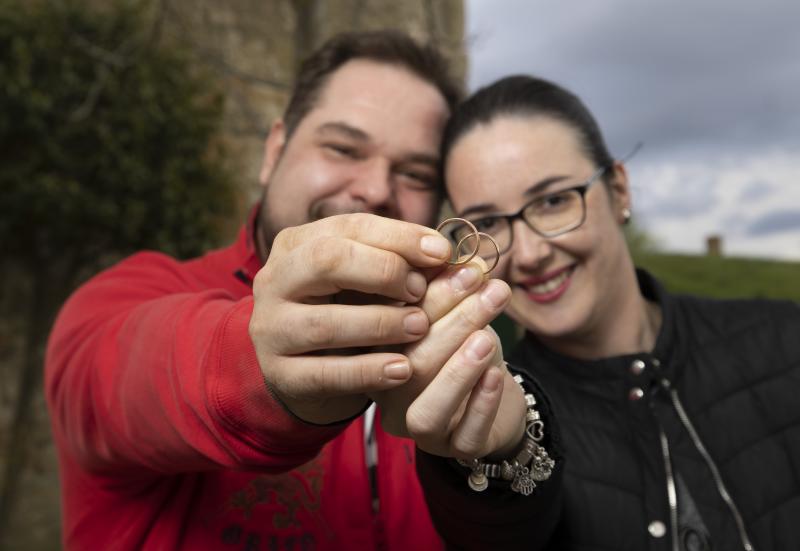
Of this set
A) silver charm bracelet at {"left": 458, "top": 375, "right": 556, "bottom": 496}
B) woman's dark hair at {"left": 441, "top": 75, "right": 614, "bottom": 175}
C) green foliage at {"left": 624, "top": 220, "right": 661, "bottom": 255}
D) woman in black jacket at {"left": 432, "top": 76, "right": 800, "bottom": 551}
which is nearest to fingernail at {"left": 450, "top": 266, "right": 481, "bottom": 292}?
silver charm bracelet at {"left": 458, "top": 375, "right": 556, "bottom": 496}

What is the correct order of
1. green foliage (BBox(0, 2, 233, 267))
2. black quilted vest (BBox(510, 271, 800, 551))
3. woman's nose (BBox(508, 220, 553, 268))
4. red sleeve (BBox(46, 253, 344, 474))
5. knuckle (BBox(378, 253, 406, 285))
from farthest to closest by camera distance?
green foliage (BBox(0, 2, 233, 267)) → woman's nose (BBox(508, 220, 553, 268)) → black quilted vest (BBox(510, 271, 800, 551)) → red sleeve (BBox(46, 253, 344, 474)) → knuckle (BBox(378, 253, 406, 285))

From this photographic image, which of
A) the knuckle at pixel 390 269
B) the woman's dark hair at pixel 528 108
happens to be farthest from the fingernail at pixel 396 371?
the woman's dark hair at pixel 528 108

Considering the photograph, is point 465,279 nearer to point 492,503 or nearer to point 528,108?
point 492,503

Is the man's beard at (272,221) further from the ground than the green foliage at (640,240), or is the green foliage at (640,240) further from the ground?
the man's beard at (272,221)

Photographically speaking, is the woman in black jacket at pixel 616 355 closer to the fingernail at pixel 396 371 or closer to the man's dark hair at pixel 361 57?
the man's dark hair at pixel 361 57

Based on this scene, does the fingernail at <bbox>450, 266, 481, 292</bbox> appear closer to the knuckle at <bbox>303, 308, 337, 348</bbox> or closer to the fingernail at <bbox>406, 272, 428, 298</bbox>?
the fingernail at <bbox>406, 272, 428, 298</bbox>

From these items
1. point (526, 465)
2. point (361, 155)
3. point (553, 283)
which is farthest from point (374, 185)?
point (526, 465)
